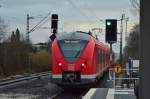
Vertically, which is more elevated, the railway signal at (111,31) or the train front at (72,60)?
the railway signal at (111,31)

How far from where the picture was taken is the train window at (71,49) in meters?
25.9

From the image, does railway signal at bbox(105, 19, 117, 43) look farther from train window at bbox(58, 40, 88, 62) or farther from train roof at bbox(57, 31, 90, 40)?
train roof at bbox(57, 31, 90, 40)

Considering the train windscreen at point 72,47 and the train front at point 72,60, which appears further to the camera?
the train windscreen at point 72,47

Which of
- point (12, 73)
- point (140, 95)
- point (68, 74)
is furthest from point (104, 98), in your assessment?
point (12, 73)

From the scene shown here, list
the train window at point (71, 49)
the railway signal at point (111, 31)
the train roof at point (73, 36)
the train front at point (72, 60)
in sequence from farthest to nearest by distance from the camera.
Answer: the train roof at point (73, 36) → the train window at point (71, 49) → the train front at point (72, 60) → the railway signal at point (111, 31)

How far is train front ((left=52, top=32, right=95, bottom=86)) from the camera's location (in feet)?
83.3

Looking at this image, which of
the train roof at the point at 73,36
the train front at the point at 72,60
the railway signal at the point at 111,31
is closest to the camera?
the railway signal at the point at 111,31

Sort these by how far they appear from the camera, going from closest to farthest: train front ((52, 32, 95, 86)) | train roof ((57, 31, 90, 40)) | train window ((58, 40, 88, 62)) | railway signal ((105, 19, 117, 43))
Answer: railway signal ((105, 19, 117, 43)), train front ((52, 32, 95, 86)), train window ((58, 40, 88, 62)), train roof ((57, 31, 90, 40))

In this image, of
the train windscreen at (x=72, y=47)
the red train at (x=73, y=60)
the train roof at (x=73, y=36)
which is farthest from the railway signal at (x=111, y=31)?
the train roof at (x=73, y=36)

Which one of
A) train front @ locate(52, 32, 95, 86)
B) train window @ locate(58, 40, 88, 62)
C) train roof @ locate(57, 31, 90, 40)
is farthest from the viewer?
train roof @ locate(57, 31, 90, 40)

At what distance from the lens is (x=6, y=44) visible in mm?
64625

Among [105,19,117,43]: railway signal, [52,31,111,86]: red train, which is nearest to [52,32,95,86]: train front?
[52,31,111,86]: red train

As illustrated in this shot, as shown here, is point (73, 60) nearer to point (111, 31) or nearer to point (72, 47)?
point (72, 47)

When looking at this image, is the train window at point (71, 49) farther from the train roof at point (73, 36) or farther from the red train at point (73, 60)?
the train roof at point (73, 36)
